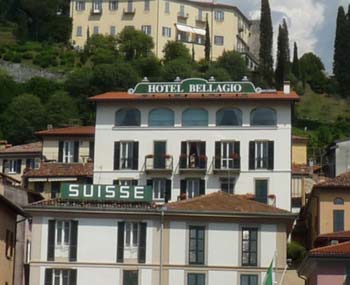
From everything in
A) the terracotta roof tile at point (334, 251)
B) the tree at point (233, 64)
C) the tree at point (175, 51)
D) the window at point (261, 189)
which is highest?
the tree at point (175, 51)

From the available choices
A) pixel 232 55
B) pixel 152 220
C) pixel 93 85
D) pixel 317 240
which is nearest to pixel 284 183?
pixel 317 240

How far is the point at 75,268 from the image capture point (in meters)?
69.8

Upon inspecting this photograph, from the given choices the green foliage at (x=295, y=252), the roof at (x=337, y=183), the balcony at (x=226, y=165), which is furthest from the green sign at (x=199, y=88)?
the green foliage at (x=295, y=252)

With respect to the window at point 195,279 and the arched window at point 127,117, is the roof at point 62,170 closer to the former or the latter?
the arched window at point 127,117

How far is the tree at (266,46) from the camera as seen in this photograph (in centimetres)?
16712

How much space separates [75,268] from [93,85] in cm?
8507

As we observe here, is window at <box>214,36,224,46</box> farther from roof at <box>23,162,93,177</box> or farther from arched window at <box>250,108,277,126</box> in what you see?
arched window at <box>250,108,277,126</box>

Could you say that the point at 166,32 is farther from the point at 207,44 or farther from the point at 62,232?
the point at 62,232

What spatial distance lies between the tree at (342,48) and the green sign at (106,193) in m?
106

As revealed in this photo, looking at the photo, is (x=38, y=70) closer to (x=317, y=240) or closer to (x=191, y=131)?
(x=191, y=131)

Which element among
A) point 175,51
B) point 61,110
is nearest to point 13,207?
point 61,110

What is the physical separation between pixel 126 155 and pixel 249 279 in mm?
25654

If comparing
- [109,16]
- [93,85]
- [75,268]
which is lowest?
[75,268]

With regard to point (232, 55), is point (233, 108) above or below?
below
